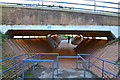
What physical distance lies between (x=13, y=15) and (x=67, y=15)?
159 inches

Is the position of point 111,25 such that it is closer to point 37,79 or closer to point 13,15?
point 37,79

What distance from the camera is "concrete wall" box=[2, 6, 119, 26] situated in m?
8.88

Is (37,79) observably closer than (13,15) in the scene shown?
Yes

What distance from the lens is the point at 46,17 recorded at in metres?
8.98

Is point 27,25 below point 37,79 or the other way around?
the other way around

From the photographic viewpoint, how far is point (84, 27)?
29.5ft

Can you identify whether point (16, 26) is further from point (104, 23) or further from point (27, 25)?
point (104, 23)

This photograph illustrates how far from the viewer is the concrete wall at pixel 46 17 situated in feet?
29.1

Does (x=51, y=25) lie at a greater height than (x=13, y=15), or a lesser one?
lesser

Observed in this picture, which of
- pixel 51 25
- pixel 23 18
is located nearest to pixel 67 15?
pixel 51 25

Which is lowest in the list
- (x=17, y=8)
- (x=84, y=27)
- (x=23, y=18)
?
(x=84, y=27)

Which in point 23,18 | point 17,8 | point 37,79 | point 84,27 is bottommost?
point 37,79

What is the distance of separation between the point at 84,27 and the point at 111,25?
6.89 ft

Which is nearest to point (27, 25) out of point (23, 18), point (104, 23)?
point (23, 18)
